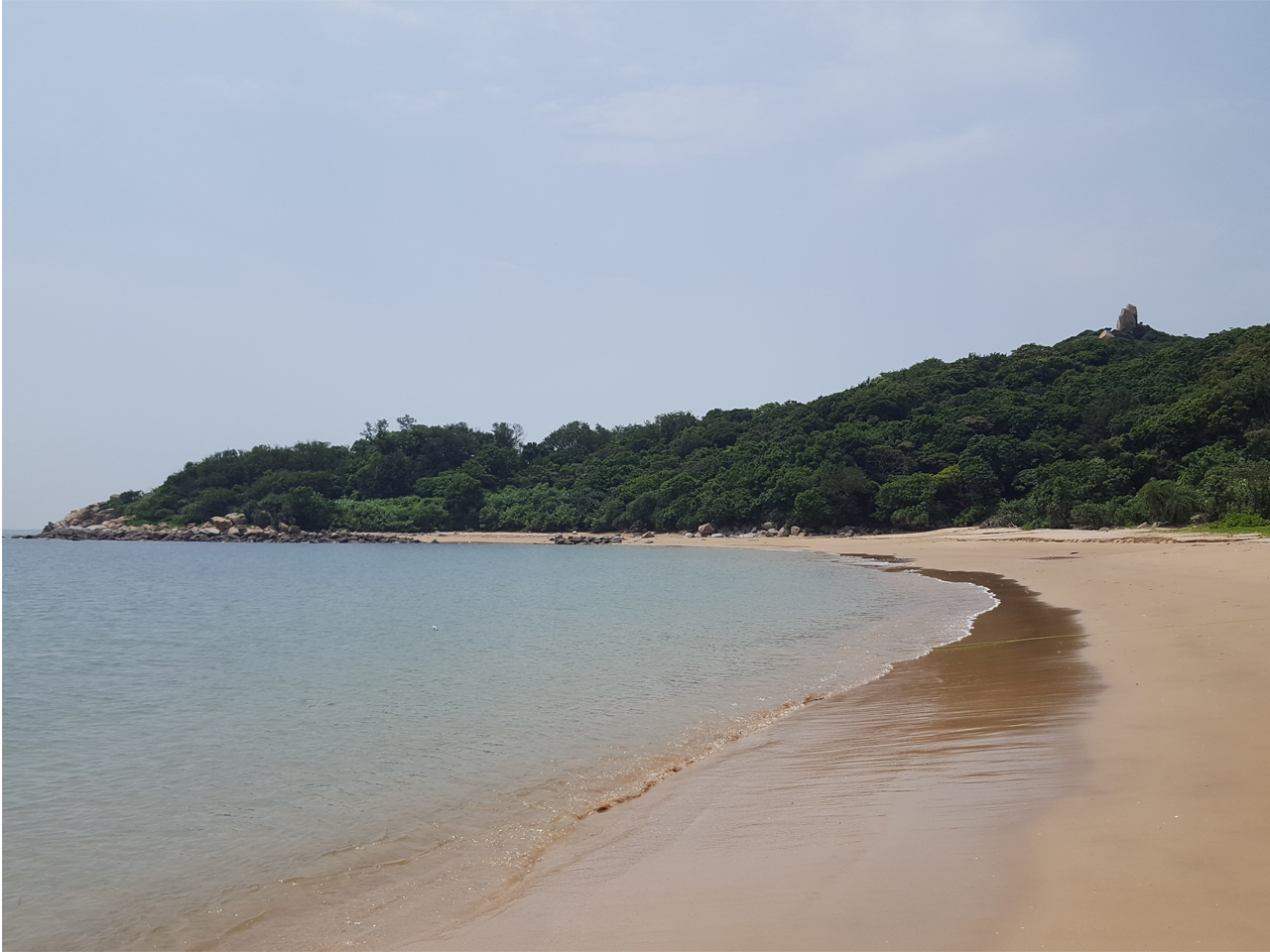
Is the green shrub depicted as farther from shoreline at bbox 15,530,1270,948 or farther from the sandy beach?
the sandy beach

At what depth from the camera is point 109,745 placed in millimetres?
7934

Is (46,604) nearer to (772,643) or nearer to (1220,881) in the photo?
(772,643)

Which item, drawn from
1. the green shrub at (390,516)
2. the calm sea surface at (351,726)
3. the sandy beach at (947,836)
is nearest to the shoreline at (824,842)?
the sandy beach at (947,836)

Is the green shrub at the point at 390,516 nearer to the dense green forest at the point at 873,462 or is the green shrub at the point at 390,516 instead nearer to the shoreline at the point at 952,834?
the dense green forest at the point at 873,462

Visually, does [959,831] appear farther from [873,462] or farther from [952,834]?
[873,462]

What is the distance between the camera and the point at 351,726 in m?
8.41

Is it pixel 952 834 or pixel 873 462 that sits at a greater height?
pixel 873 462

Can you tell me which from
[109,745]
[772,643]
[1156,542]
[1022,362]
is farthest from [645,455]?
[109,745]

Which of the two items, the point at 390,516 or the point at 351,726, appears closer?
the point at 351,726

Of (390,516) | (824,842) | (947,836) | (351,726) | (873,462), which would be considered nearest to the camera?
(947,836)

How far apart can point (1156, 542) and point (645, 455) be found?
183ft

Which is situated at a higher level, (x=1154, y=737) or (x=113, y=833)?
(x=1154, y=737)

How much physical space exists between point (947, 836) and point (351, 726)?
605 cm

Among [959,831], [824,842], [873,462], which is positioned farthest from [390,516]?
[959,831]
